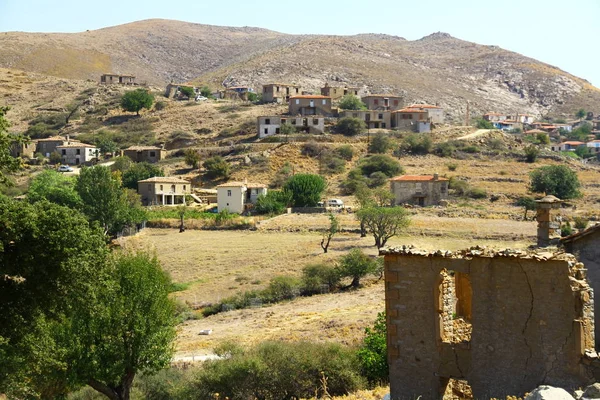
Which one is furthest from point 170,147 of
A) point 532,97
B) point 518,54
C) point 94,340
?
point 518,54

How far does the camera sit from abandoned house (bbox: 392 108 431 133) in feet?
313

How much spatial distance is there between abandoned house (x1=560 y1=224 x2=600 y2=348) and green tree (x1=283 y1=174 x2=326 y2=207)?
48.8 metres

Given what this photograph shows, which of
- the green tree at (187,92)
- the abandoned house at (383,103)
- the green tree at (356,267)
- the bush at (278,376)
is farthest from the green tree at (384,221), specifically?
the green tree at (187,92)

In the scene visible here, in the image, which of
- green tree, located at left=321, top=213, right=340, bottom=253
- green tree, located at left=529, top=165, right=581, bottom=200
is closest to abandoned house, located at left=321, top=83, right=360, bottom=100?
green tree, located at left=529, top=165, right=581, bottom=200

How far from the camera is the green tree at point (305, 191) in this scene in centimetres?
6575

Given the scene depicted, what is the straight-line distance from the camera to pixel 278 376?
20312 mm

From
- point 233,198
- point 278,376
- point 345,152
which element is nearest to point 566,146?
point 345,152

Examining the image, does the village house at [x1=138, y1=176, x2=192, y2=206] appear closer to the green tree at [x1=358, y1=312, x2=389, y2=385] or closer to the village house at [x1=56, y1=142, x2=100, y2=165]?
the village house at [x1=56, y1=142, x2=100, y2=165]

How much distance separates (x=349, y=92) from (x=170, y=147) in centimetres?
2760

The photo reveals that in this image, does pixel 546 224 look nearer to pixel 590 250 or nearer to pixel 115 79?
pixel 590 250

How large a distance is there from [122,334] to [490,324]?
9.18m

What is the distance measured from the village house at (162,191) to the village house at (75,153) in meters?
20.2

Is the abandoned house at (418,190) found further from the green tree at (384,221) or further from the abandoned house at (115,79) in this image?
the abandoned house at (115,79)

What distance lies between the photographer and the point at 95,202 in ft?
192
